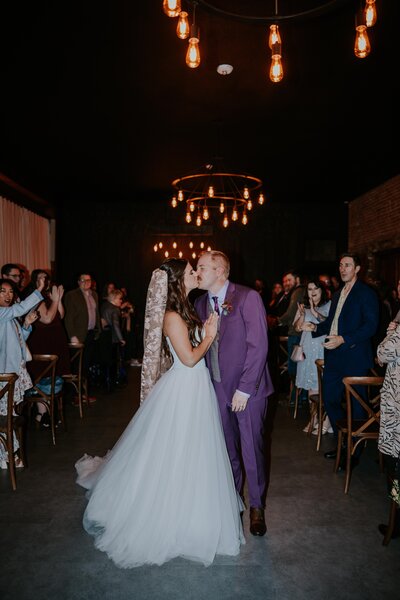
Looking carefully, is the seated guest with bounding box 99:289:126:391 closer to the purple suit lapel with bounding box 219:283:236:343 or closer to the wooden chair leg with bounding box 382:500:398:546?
the purple suit lapel with bounding box 219:283:236:343

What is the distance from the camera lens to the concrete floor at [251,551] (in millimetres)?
2322

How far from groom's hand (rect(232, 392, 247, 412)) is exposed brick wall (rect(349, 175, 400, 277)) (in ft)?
21.5

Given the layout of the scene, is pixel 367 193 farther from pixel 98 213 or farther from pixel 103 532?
pixel 103 532

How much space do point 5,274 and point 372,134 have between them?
198 inches

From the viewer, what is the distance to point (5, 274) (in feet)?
16.1

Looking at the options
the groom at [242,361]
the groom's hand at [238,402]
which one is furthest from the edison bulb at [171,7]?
the groom's hand at [238,402]

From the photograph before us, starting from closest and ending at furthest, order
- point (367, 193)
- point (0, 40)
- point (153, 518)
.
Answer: point (153, 518) → point (0, 40) → point (367, 193)

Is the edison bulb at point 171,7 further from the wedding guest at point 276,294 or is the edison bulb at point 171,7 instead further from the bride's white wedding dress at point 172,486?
the wedding guest at point 276,294

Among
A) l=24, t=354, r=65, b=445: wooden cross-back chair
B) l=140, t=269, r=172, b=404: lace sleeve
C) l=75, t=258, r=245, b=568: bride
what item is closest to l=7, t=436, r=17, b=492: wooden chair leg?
l=24, t=354, r=65, b=445: wooden cross-back chair

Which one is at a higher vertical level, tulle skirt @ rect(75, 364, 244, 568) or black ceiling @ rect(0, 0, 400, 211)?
black ceiling @ rect(0, 0, 400, 211)

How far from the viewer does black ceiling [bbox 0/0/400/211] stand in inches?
146

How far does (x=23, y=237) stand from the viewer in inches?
357

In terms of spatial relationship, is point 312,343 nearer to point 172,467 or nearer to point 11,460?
point 172,467

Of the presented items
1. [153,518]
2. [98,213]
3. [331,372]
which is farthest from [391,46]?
[98,213]
